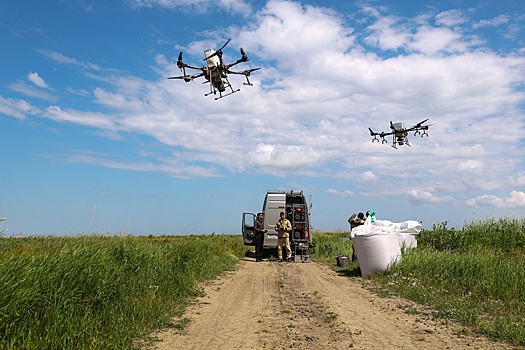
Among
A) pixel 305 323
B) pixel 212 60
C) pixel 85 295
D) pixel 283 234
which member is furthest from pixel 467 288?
pixel 212 60

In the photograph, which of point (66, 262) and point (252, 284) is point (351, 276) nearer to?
point (252, 284)

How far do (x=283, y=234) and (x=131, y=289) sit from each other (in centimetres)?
1133

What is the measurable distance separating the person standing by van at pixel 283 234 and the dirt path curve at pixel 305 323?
23.1 ft

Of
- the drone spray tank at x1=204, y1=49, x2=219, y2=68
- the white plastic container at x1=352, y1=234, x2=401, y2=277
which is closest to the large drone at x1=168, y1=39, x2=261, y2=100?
the drone spray tank at x1=204, y1=49, x2=219, y2=68

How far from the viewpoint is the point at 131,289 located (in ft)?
26.7

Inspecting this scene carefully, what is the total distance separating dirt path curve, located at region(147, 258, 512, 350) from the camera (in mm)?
6398

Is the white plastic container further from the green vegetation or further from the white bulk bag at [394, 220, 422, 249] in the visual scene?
the green vegetation

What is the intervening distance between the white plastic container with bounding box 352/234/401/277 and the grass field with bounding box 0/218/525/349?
0.29 m

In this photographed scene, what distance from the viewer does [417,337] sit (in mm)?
6770

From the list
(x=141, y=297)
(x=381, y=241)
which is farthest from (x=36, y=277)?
(x=381, y=241)

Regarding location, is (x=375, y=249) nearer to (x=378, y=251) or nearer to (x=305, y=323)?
(x=378, y=251)

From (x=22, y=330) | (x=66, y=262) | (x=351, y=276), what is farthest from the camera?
(x=351, y=276)

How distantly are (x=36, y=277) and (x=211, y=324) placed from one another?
2.97 meters

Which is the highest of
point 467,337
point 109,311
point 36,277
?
point 36,277
